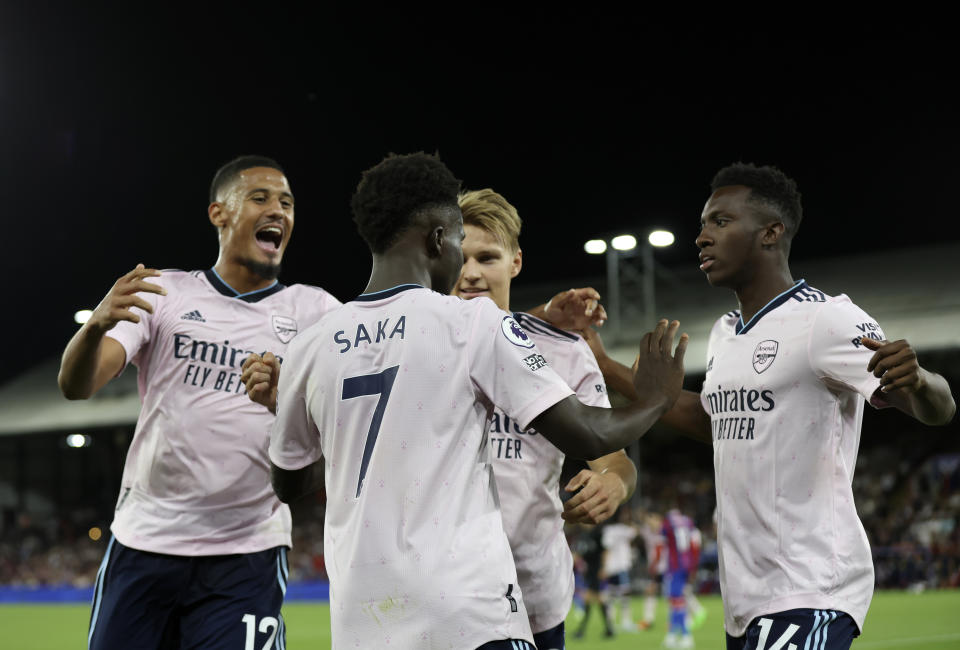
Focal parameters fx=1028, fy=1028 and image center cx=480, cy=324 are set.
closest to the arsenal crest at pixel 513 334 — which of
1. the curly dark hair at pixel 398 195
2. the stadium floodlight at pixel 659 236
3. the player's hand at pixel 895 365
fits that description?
the curly dark hair at pixel 398 195

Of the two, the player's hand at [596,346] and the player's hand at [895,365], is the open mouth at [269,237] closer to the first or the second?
the player's hand at [596,346]

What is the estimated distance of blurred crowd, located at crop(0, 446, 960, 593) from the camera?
24500 mm

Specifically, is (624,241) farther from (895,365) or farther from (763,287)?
(895,365)

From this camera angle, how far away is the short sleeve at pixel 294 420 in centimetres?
304

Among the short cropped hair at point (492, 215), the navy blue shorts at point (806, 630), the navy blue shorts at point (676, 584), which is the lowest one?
the navy blue shorts at point (676, 584)

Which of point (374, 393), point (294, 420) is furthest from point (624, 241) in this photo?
point (374, 393)

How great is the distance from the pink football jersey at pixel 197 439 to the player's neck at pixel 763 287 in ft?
6.42

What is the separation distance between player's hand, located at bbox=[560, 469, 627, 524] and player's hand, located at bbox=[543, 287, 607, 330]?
0.85 meters

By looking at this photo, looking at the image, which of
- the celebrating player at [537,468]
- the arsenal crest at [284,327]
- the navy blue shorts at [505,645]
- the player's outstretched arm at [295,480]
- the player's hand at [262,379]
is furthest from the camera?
the arsenal crest at [284,327]

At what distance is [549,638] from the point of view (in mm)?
3865

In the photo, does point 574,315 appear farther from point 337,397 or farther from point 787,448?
point 337,397

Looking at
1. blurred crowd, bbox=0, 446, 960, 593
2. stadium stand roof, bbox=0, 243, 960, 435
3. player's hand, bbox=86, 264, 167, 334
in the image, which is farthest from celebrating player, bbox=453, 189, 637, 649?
stadium stand roof, bbox=0, 243, 960, 435

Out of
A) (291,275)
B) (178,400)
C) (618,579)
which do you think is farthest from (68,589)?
(178,400)

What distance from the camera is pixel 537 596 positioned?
3.84m
